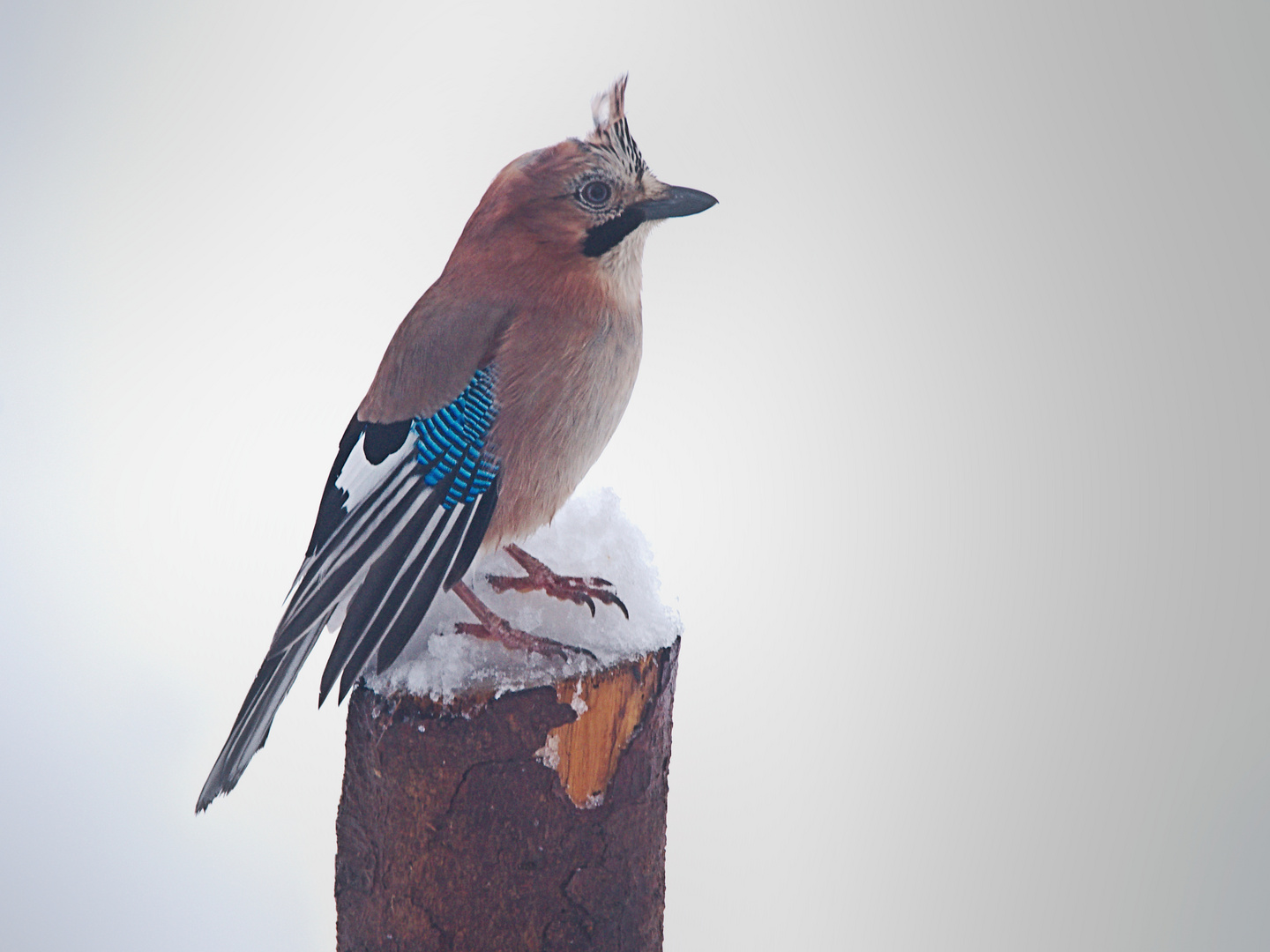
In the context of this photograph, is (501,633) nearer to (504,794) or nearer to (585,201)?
(504,794)

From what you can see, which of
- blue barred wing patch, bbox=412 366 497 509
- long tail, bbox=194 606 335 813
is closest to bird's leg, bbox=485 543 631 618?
blue barred wing patch, bbox=412 366 497 509

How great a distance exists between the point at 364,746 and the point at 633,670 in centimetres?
67

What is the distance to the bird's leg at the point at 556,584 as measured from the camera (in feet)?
9.42

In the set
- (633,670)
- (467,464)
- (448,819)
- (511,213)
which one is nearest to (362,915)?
(448,819)

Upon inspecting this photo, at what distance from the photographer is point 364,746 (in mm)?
2682

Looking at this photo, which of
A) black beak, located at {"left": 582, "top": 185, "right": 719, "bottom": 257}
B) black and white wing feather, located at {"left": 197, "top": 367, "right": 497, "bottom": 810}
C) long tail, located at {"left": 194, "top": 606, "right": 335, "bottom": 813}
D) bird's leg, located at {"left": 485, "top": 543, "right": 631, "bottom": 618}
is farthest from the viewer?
bird's leg, located at {"left": 485, "top": 543, "right": 631, "bottom": 618}

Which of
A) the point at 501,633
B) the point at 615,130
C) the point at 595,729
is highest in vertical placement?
the point at 615,130

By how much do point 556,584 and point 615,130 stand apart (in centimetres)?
115

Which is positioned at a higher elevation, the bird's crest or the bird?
the bird's crest

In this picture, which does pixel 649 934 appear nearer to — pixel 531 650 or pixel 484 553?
pixel 531 650

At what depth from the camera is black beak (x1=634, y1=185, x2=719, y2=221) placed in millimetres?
2748

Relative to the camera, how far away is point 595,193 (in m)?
2.71

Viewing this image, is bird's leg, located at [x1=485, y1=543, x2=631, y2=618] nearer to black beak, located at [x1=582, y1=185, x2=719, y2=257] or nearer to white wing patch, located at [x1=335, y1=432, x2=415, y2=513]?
white wing patch, located at [x1=335, y1=432, x2=415, y2=513]

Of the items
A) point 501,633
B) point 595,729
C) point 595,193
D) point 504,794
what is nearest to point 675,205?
point 595,193
